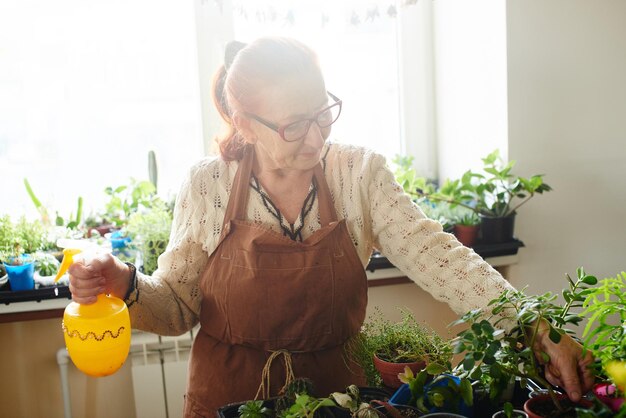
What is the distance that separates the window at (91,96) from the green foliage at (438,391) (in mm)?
1675

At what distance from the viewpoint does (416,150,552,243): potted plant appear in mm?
2238

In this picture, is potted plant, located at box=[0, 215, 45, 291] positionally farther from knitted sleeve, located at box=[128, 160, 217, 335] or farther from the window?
knitted sleeve, located at box=[128, 160, 217, 335]

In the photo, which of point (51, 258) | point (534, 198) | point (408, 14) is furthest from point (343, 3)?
point (51, 258)

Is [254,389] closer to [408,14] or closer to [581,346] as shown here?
[581,346]

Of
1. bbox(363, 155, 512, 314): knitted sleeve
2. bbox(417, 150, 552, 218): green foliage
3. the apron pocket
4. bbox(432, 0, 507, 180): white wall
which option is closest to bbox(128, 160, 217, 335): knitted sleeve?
the apron pocket

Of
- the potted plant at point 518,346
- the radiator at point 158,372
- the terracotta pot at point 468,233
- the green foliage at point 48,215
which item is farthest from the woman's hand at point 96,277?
the terracotta pot at point 468,233

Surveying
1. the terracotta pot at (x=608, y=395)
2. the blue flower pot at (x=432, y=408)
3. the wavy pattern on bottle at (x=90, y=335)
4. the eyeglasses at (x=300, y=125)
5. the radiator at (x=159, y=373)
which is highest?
the eyeglasses at (x=300, y=125)

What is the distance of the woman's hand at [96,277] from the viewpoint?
1.32 m

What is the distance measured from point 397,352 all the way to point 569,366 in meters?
0.31

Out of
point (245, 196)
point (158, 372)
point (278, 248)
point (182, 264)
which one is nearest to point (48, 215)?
point (158, 372)

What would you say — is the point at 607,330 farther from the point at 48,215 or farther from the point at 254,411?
the point at 48,215

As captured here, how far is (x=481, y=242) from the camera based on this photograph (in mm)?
2406

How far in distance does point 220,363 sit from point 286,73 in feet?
2.18

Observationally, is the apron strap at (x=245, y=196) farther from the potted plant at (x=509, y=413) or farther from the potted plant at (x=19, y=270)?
the potted plant at (x=19, y=270)
